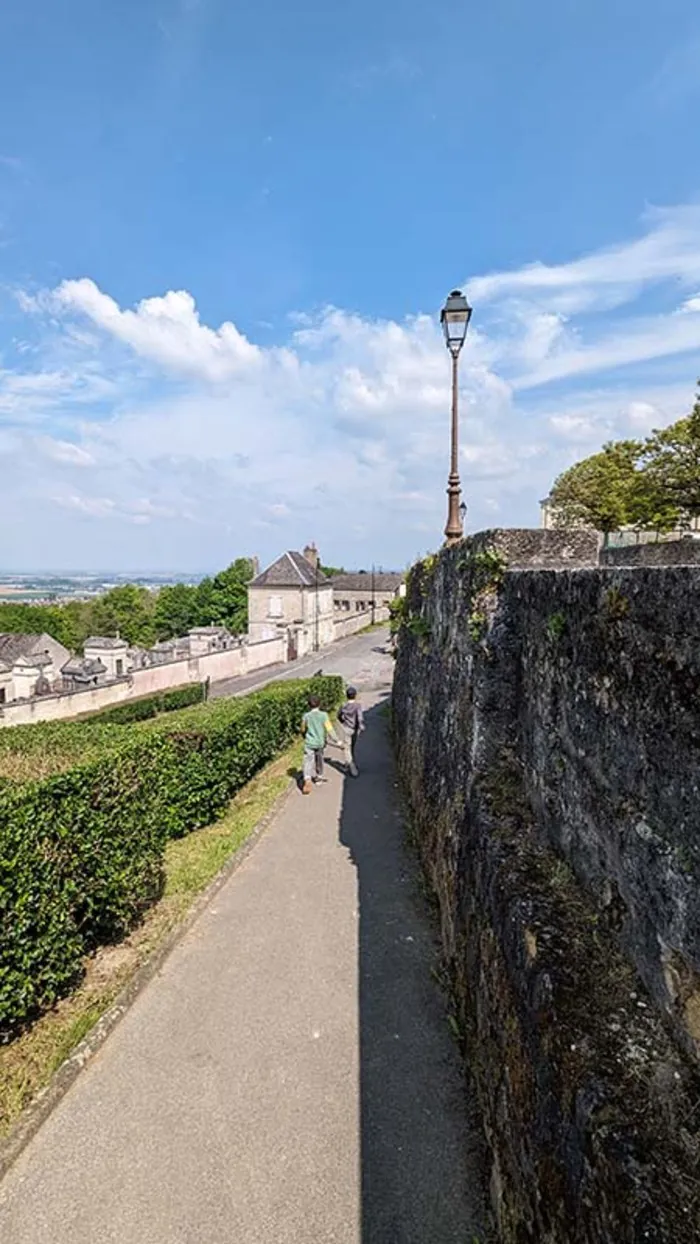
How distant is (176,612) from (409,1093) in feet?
257

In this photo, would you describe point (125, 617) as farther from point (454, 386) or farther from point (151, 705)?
point (454, 386)

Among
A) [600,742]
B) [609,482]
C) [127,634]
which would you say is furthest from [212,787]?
[127,634]

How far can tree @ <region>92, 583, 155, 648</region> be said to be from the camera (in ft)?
263

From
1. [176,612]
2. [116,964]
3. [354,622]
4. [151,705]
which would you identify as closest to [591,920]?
[116,964]

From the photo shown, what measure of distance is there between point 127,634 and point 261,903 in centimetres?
7875

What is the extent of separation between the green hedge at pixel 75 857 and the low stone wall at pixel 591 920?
3.23m

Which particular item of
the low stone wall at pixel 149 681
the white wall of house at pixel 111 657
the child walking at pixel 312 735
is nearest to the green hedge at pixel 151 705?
the low stone wall at pixel 149 681

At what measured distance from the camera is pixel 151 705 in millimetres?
26609

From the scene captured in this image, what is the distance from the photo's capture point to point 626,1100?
81.3 inches

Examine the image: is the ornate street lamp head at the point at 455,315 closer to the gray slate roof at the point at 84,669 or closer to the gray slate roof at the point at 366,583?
the gray slate roof at the point at 84,669

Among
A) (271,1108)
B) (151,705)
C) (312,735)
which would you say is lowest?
(151,705)

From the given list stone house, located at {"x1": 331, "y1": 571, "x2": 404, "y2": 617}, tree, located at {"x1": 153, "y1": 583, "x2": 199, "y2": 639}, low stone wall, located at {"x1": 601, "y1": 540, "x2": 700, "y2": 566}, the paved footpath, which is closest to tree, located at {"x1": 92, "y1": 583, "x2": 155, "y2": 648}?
tree, located at {"x1": 153, "y1": 583, "x2": 199, "y2": 639}

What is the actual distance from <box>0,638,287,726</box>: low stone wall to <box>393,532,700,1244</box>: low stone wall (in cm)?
2166

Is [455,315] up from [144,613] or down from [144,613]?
up
